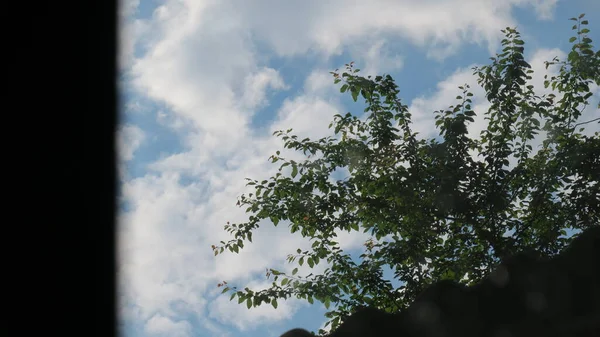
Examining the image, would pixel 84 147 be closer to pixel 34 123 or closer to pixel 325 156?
pixel 34 123

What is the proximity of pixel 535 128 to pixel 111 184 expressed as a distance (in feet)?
26.2

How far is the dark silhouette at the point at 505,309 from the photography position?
1289mm

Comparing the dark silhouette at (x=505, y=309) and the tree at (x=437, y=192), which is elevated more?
the tree at (x=437, y=192)

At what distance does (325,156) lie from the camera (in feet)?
30.1

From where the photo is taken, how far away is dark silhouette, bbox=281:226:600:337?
4.23ft

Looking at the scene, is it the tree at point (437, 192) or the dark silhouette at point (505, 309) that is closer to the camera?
the dark silhouette at point (505, 309)

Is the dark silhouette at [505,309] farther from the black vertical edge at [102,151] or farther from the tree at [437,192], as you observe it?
the tree at [437,192]

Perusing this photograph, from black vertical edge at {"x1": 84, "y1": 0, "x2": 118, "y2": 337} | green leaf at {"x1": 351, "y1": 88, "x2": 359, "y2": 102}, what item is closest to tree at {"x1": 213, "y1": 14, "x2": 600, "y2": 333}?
green leaf at {"x1": 351, "y1": 88, "x2": 359, "y2": 102}

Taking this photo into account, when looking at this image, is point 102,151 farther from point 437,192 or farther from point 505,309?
point 437,192

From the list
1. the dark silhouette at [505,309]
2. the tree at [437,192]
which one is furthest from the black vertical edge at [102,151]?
the tree at [437,192]

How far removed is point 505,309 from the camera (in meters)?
1.32

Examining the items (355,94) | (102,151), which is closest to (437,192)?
(355,94)

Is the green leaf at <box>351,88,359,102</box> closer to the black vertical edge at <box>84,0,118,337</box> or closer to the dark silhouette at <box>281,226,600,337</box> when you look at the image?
the black vertical edge at <box>84,0,118,337</box>

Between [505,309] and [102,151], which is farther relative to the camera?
[102,151]
